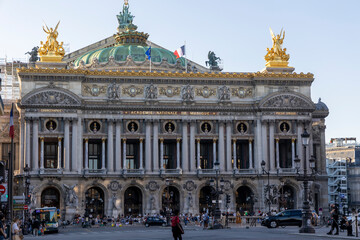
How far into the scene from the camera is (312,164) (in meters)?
59.7

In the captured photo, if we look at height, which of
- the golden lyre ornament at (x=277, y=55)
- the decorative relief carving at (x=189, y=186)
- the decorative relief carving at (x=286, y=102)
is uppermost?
the golden lyre ornament at (x=277, y=55)

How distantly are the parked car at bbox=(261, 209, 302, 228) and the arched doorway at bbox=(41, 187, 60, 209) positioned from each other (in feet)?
116

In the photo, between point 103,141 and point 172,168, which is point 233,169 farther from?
point 103,141

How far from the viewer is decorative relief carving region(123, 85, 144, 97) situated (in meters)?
104

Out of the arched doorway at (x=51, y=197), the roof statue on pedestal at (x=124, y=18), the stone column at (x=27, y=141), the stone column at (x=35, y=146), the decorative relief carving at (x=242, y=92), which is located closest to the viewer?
the stone column at (x=27, y=141)

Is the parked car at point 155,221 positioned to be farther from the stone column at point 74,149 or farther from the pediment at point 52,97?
the pediment at point 52,97

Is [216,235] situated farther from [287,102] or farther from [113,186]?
[287,102]

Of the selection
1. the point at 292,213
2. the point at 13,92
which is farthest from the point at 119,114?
the point at 292,213

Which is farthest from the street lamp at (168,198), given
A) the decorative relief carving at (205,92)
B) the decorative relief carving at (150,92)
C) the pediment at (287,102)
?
the pediment at (287,102)

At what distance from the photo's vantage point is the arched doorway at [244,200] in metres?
105

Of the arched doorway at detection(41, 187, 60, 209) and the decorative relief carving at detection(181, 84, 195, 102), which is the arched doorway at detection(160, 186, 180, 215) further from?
the arched doorway at detection(41, 187, 60, 209)

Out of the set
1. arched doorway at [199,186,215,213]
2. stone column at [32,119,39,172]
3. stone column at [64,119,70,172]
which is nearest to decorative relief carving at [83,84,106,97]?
stone column at [64,119,70,172]

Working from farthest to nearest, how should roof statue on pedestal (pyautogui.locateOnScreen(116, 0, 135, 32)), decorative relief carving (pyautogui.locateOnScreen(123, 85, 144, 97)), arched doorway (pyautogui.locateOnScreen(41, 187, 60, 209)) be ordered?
1. roof statue on pedestal (pyautogui.locateOnScreen(116, 0, 135, 32))
2. decorative relief carving (pyautogui.locateOnScreen(123, 85, 144, 97))
3. arched doorway (pyautogui.locateOnScreen(41, 187, 60, 209))

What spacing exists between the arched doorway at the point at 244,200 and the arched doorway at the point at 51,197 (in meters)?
24.7
